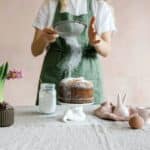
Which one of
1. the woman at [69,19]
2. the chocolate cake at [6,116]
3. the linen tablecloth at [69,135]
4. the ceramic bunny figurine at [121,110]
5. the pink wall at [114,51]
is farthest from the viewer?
the pink wall at [114,51]

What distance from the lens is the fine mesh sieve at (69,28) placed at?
4.58 feet

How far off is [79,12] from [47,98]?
1.65 feet

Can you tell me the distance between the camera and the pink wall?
244 centimetres

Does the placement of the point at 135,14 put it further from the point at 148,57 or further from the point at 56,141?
the point at 56,141

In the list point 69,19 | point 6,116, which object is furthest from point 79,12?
point 6,116

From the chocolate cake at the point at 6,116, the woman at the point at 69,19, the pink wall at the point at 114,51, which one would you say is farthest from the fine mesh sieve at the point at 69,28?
the pink wall at the point at 114,51

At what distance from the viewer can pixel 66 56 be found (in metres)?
1.64

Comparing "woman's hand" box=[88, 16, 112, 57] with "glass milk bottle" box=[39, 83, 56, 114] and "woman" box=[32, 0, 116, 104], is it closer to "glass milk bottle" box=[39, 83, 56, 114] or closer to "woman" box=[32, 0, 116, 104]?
"woman" box=[32, 0, 116, 104]

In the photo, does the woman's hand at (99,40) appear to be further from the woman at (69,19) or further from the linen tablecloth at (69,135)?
the linen tablecloth at (69,135)

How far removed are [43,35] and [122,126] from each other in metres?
0.53

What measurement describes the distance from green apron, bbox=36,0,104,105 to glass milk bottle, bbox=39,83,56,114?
10.4 inches

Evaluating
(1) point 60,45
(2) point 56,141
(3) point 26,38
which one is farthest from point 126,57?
(2) point 56,141

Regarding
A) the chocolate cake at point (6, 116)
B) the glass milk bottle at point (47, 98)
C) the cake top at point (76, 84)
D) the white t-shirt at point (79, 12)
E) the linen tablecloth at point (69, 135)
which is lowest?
the linen tablecloth at point (69, 135)

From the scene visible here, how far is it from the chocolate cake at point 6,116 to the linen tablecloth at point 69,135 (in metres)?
0.02
